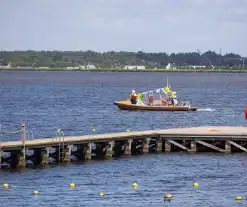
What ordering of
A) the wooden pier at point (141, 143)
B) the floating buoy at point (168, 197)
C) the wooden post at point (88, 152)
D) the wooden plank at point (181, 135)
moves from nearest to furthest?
the floating buoy at point (168, 197) → the wooden pier at point (141, 143) → the wooden post at point (88, 152) → the wooden plank at point (181, 135)

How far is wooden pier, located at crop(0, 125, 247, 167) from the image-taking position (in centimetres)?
5716

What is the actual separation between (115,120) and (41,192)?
45.6 meters

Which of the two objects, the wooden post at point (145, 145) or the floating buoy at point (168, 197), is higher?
the wooden post at point (145, 145)

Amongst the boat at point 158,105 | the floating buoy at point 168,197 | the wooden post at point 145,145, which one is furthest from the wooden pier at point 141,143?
the boat at point 158,105

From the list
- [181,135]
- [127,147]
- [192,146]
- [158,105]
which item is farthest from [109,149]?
[158,105]

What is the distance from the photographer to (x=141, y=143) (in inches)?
2482

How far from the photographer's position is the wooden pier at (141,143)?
57156mm

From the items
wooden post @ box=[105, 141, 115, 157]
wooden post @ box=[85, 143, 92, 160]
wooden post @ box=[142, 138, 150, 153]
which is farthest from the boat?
wooden post @ box=[85, 143, 92, 160]

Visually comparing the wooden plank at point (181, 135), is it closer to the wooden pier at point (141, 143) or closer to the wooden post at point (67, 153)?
the wooden pier at point (141, 143)

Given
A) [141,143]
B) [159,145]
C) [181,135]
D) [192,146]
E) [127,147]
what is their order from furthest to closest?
[141,143]
[159,145]
[192,146]
[181,135]
[127,147]

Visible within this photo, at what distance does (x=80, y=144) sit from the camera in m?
58.5

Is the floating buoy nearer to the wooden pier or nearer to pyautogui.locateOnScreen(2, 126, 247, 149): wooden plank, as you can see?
the wooden pier

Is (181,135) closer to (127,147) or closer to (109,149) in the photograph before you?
(127,147)

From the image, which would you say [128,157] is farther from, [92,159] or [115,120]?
[115,120]
